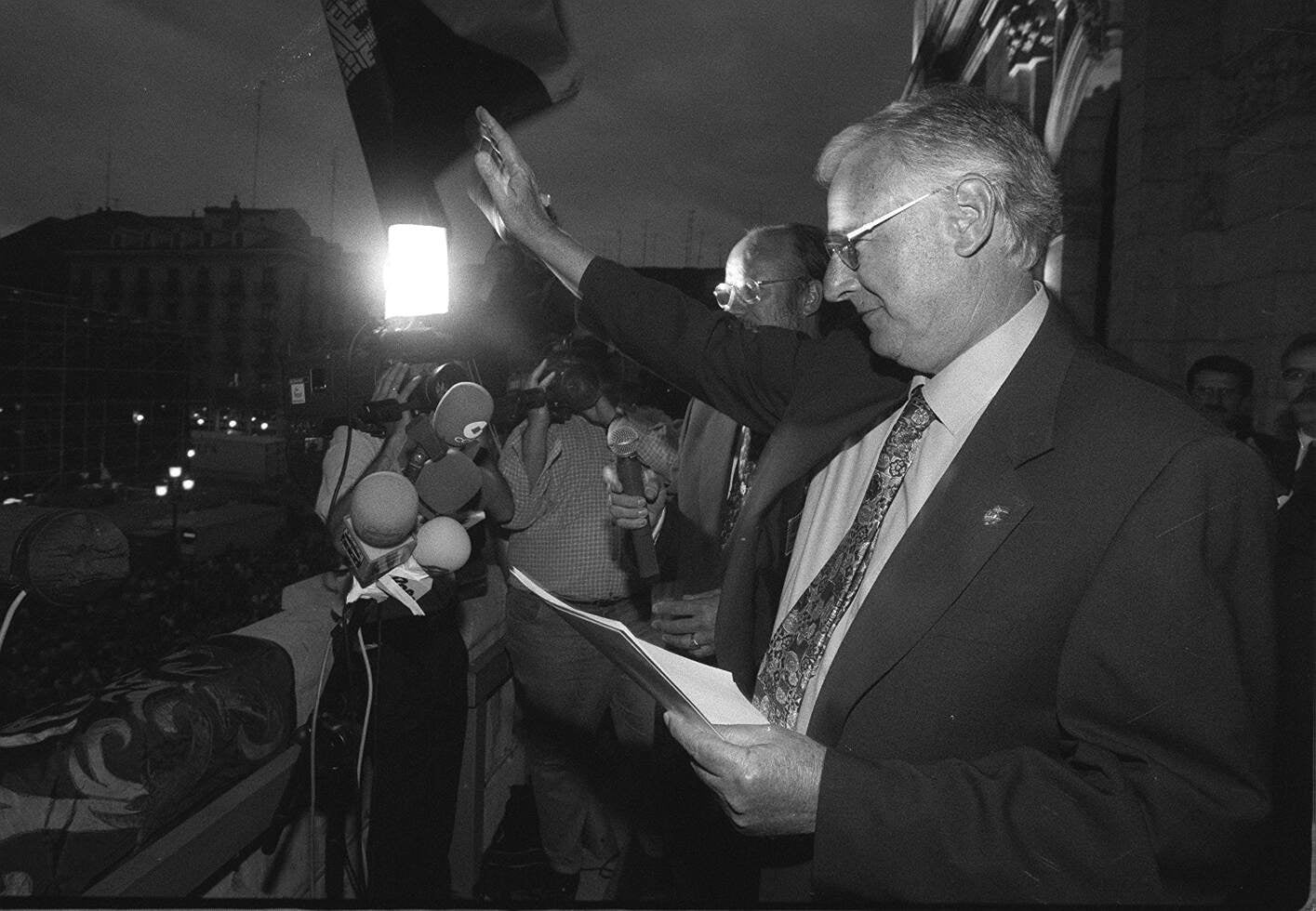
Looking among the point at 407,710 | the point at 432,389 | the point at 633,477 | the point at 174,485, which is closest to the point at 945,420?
the point at 633,477

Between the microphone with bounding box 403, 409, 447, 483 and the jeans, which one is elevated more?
the microphone with bounding box 403, 409, 447, 483

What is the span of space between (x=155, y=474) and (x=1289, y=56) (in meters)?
34.3

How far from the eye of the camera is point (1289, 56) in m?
3.46

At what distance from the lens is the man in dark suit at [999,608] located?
0.96 m

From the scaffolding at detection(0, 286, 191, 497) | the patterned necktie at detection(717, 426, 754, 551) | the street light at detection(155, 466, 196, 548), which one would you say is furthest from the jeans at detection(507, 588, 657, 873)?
the scaffolding at detection(0, 286, 191, 497)

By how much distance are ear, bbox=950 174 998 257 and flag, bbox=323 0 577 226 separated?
2443 millimetres

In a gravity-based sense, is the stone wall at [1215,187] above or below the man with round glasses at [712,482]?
above

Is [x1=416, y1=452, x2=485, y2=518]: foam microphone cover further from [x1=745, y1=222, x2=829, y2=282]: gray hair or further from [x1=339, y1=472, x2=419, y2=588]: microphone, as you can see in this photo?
[x1=745, y1=222, x2=829, y2=282]: gray hair

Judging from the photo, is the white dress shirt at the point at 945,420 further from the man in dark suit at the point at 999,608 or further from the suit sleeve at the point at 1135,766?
the suit sleeve at the point at 1135,766

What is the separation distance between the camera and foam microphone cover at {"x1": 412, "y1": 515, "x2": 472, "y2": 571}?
1680mm

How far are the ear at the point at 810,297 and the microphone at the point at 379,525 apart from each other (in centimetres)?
133

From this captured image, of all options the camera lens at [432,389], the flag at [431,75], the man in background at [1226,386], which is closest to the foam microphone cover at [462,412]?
the camera lens at [432,389]

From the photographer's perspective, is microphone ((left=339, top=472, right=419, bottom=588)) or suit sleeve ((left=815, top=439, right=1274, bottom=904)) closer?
suit sleeve ((left=815, top=439, right=1274, bottom=904))

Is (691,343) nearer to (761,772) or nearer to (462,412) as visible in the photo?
(462,412)
